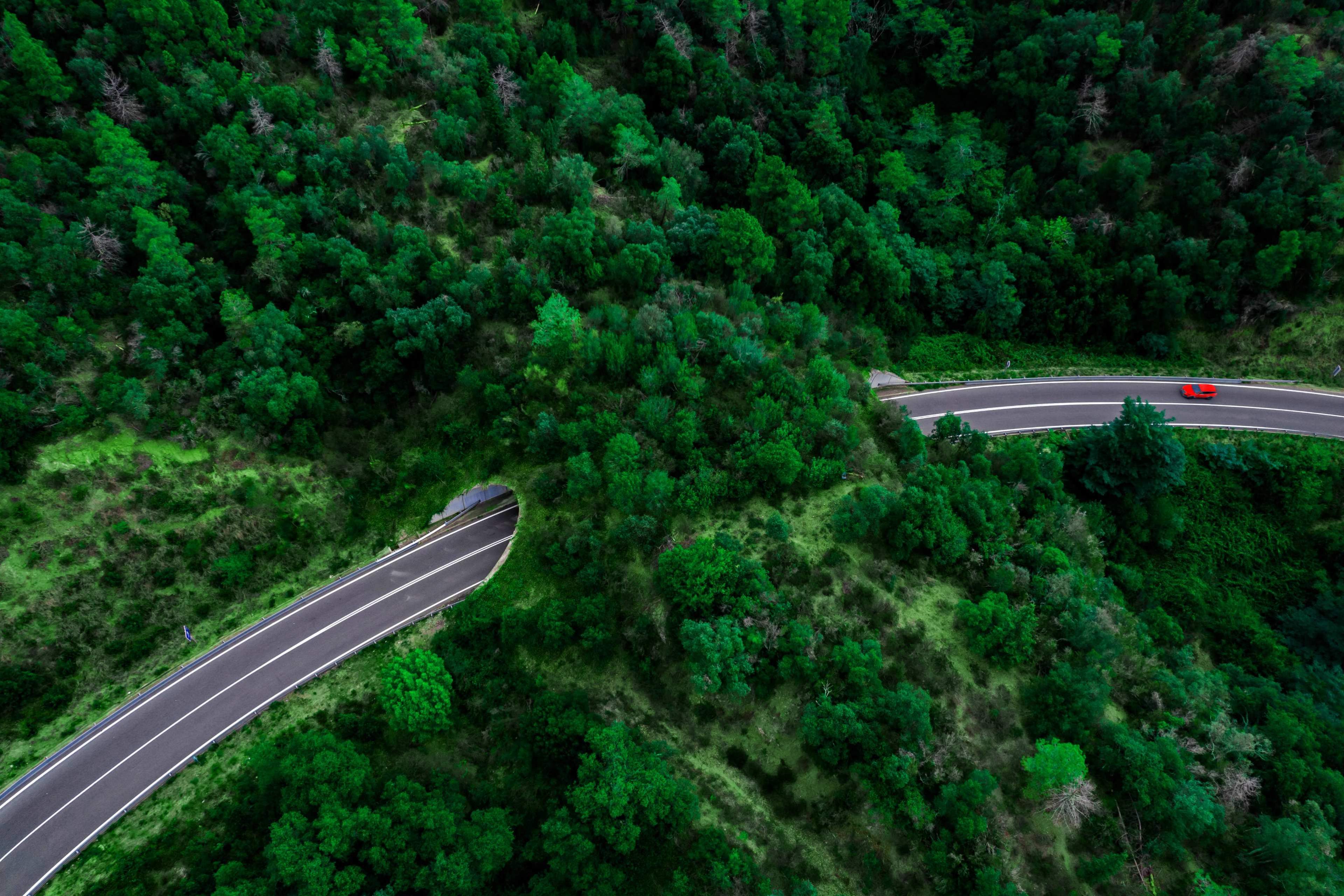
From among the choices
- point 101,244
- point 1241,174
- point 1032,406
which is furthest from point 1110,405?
point 101,244

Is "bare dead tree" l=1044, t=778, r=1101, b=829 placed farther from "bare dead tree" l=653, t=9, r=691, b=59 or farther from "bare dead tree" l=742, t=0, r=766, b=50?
"bare dead tree" l=742, t=0, r=766, b=50

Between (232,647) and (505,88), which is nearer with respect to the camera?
(232,647)

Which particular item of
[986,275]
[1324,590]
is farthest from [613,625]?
[1324,590]

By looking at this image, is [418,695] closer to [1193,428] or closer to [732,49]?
[732,49]

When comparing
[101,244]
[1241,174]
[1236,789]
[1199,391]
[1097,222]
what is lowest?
[1236,789]

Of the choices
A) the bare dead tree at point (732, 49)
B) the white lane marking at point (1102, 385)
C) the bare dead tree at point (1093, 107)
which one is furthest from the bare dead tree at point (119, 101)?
the bare dead tree at point (1093, 107)

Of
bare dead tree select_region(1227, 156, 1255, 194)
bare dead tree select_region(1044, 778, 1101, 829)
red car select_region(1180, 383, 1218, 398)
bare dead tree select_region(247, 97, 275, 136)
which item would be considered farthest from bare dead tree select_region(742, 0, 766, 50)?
bare dead tree select_region(1044, 778, 1101, 829)

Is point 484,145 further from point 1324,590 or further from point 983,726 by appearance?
point 1324,590

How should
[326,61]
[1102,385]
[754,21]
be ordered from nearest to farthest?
[326,61] < [1102,385] < [754,21]
